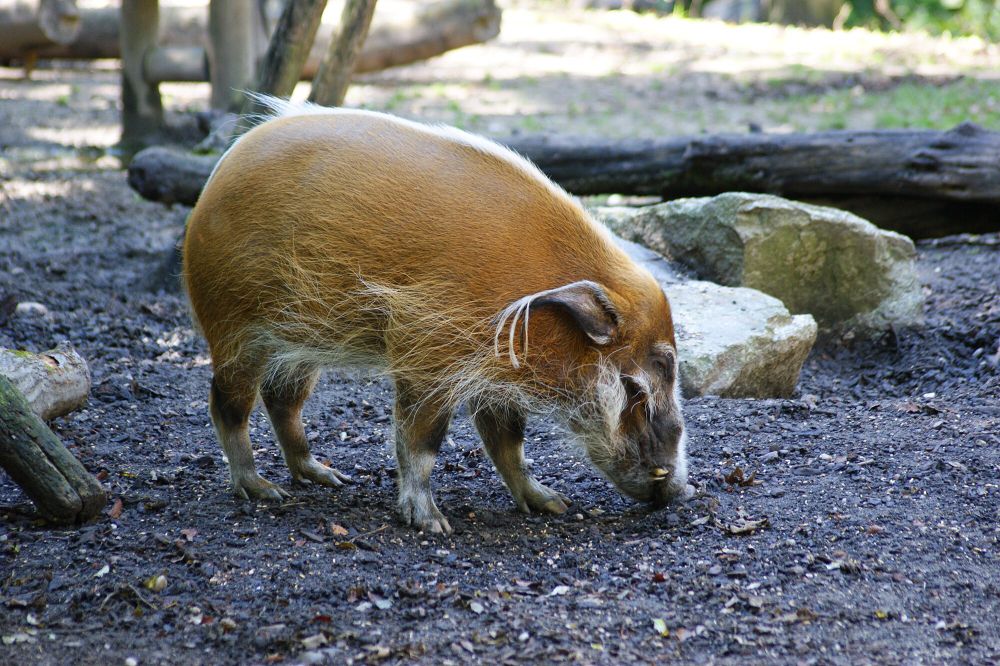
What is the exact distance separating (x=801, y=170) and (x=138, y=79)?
6487mm

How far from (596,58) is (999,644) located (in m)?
13.2

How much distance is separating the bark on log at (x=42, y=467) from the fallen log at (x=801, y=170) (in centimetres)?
366

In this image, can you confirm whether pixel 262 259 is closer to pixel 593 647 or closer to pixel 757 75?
pixel 593 647

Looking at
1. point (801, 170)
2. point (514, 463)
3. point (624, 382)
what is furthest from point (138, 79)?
point (624, 382)

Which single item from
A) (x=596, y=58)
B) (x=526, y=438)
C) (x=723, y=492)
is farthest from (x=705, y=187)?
(x=596, y=58)

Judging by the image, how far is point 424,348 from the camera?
11.6 feet

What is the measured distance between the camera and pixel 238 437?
3.88m

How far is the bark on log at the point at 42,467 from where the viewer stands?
3.30 m

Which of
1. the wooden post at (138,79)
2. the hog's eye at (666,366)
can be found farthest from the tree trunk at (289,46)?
the wooden post at (138,79)

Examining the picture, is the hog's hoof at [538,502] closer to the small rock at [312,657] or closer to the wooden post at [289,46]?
the small rock at [312,657]

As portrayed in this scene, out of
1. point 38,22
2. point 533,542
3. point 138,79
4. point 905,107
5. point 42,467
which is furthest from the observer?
point 38,22

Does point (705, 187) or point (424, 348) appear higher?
point (424, 348)

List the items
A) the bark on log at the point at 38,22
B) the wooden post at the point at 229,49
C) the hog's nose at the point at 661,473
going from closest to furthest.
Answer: the hog's nose at the point at 661,473, the wooden post at the point at 229,49, the bark on log at the point at 38,22

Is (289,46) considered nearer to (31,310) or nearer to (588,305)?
(31,310)
